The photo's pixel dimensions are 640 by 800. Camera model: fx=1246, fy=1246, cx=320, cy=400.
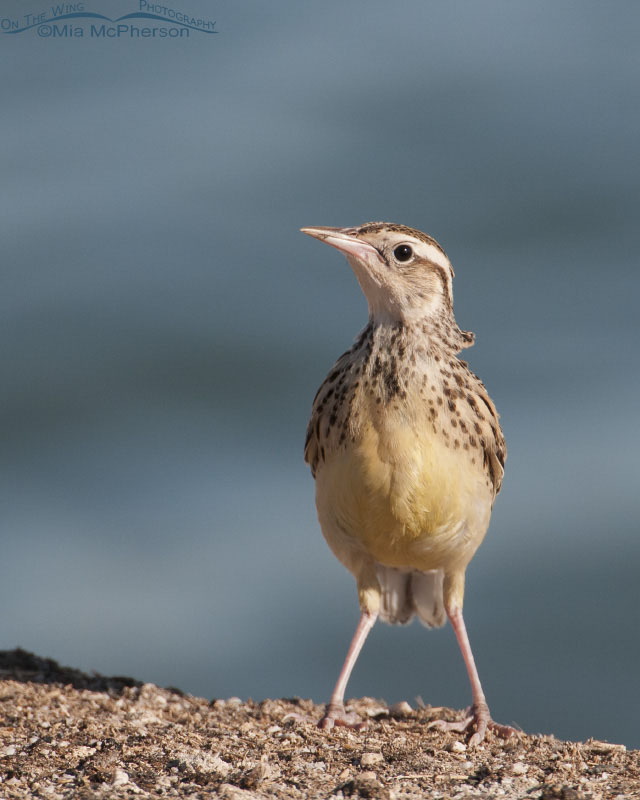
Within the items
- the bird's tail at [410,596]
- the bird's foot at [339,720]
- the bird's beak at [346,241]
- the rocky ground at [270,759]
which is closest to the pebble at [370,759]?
the rocky ground at [270,759]

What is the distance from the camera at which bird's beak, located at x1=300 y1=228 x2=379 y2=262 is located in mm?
7984

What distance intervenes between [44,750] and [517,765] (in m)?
2.60

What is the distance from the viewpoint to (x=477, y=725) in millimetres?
8312

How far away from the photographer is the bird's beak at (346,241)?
798 centimetres

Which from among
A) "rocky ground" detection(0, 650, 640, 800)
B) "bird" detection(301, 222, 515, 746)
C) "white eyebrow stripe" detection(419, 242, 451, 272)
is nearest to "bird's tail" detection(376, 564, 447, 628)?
"bird" detection(301, 222, 515, 746)

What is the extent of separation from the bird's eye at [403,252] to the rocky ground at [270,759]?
3058 millimetres

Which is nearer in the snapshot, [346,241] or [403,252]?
[346,241]

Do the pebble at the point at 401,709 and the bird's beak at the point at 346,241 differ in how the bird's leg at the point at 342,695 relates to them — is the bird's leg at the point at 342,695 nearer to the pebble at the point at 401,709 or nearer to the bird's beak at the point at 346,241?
the pebble at the point at 401,709

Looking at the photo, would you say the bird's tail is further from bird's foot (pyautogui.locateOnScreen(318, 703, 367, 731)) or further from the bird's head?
the bird's head

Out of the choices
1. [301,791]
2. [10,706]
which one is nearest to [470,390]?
[301,791]

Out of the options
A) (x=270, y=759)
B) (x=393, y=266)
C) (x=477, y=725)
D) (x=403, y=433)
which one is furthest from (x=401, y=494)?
(x=270, y=759)

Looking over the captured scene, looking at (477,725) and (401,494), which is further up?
(401,494)

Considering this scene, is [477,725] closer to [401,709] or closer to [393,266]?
[401,709]

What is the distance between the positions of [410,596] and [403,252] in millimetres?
2707
